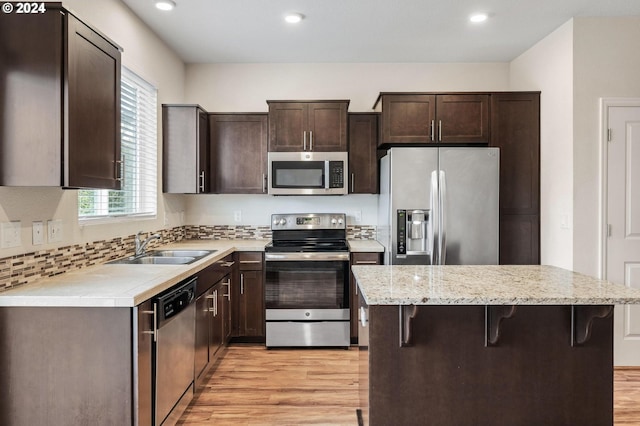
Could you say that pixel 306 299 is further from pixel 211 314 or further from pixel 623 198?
pixel 623 198

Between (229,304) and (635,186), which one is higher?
(635,186)

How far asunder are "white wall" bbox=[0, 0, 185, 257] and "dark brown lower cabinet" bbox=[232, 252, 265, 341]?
83 centimetres

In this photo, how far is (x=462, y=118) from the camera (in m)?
3.76

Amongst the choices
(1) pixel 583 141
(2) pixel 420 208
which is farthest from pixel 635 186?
(2) pixel 420 208

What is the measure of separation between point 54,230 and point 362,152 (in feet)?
8.80

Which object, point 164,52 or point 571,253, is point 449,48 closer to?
point 571,253

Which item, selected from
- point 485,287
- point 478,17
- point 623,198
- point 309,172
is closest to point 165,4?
point 309,172

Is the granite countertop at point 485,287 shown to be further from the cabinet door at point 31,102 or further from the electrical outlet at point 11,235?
the electrical outlet at point 11,235

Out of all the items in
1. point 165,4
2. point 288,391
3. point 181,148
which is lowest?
point 288,391

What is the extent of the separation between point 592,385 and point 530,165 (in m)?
2.28

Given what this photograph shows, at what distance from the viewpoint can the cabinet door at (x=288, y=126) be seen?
3.93 meters

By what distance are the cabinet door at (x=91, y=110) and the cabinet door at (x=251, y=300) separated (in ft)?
5.76

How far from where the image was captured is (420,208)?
348 centimetres

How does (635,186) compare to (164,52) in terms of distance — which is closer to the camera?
(635,186)
